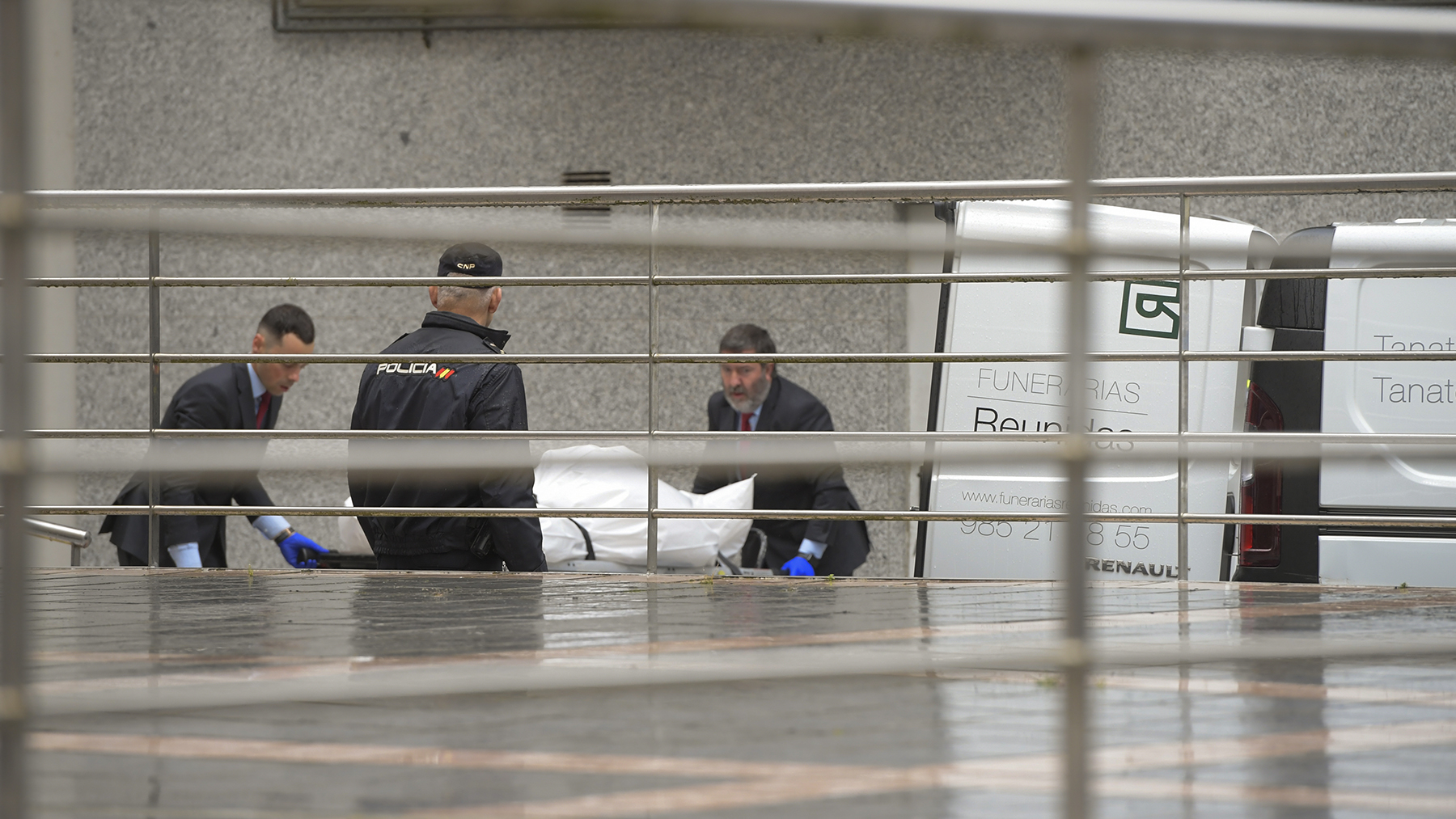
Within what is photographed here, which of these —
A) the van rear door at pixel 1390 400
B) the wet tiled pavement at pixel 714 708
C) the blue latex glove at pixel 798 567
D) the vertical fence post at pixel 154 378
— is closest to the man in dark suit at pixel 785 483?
the blue latex glove at pixel 798 567

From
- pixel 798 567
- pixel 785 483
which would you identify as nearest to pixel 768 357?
pixel 798 567

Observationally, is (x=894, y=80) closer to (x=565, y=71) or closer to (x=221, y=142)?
(x=565, y=71)

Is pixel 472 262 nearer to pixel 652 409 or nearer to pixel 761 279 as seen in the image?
pixel 652 409

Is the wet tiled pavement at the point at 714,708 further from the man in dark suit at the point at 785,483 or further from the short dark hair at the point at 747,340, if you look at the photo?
the short dark hair at the point at 747,340

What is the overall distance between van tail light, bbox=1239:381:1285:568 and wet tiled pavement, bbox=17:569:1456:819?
4.72 feet

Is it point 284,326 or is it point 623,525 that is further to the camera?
point 284,326

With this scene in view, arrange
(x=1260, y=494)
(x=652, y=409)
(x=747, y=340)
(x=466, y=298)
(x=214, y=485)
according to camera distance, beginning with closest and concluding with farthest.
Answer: (x=652, y=409)
(x=466, y=298)
(x=1260, y=494)
(x=214, y=485)
(x=747, y=340)

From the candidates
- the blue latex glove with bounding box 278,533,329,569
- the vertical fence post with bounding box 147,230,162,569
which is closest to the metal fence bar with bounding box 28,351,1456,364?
the vertical fence post with bounding box 147,230,162,569

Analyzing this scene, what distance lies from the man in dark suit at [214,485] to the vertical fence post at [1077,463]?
4.96 metres

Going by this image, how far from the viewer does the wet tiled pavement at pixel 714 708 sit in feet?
6.44

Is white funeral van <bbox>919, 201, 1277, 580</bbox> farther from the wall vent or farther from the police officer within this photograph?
the wall vent

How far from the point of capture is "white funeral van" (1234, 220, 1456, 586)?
17.8 ft

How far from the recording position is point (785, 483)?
273 inches

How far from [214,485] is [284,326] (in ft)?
2.63
